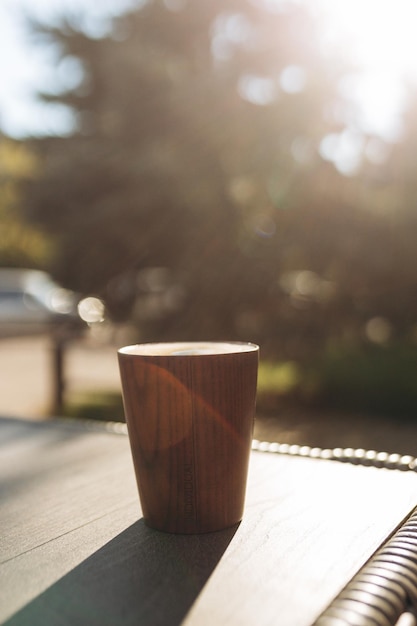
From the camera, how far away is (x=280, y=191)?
5434mm

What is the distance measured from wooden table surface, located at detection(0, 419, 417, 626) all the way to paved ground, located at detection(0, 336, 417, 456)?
67.4 inches

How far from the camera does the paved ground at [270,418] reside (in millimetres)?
4582

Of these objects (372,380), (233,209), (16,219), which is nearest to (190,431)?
(233,209)

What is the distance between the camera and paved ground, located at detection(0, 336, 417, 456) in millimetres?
4582

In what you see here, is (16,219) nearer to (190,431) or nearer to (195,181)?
(195,181)

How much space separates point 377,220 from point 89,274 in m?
2.62

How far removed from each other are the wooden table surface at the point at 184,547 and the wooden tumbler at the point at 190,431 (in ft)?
0.09

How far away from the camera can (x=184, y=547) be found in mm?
696

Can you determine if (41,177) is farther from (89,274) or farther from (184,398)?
(184,398)

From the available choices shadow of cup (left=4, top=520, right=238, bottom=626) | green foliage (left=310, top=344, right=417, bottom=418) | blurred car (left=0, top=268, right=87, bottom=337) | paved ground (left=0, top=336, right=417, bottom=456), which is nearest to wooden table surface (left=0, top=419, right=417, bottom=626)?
shadow of cup (left=4, top=520, right=238, bottom=626)

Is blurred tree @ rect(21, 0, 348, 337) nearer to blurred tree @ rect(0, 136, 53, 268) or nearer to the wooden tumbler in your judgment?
blurred tree @ rect(0, 136, 53, 268)

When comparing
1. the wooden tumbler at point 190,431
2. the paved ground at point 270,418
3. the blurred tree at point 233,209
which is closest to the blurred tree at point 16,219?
the blurred tree at point 233,209

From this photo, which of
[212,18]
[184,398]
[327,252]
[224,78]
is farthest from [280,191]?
[184,398]

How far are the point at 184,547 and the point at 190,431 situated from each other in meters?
0.12
